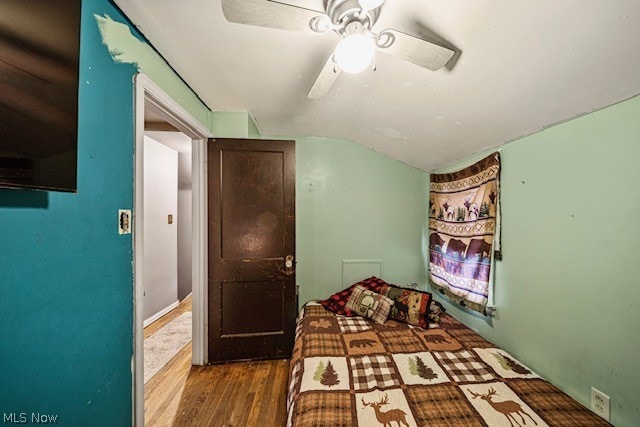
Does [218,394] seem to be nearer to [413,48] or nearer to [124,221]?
[124,221]

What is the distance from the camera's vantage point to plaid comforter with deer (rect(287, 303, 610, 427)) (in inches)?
49.5

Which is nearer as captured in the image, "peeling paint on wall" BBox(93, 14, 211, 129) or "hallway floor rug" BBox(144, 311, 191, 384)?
"peeling paint on wall" BBox(93, 14, 211, 129)

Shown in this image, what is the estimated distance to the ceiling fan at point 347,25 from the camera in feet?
2.85

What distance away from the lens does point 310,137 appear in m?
3.10

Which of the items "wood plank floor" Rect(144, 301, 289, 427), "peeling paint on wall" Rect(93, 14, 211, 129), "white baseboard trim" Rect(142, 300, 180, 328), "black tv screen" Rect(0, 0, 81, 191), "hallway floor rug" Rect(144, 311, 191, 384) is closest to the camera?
"black tv screen" Rect(0, 0, 81, 191)

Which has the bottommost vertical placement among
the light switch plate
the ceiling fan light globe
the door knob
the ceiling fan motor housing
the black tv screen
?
the door knob

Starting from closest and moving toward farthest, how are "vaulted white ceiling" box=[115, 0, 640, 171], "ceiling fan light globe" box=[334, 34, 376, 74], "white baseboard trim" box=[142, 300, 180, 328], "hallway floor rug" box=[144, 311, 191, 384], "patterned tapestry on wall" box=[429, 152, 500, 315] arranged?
"ceiling fan light globe" box=[334, 34, 376, 74], "vaulted white ceiling" box=[115, 0, 640, 171], "patterned tapestry on wall" box=[429, 152, 500, 315], "hallway floor rug" box=[144, 311, 191, 384], "white baseboard trim" box=[142, 300, 180, 328]

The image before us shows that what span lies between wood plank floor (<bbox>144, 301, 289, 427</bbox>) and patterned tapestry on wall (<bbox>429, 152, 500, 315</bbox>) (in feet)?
5.92

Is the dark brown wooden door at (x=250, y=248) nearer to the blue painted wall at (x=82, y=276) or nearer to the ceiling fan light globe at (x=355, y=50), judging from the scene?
the blue painted wall at (x=82, y=276)

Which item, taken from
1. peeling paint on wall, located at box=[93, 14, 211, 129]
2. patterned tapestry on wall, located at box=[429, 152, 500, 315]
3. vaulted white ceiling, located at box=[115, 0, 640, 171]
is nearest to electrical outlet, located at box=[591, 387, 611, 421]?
patterned tapestry on wall, located at box=[429, 152, 500, 315]

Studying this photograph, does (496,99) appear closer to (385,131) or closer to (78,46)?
(385,131)

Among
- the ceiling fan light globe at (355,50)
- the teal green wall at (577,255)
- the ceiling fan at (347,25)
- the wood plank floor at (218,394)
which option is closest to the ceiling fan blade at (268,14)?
the ceiling fan at (347,25)

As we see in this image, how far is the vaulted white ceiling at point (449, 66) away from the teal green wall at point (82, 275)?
42 cm

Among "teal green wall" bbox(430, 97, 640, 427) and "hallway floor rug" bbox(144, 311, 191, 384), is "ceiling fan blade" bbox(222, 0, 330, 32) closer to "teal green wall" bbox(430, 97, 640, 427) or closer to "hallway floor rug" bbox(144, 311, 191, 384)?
"teal green wall" bbox(430, 97, 640, 427)
